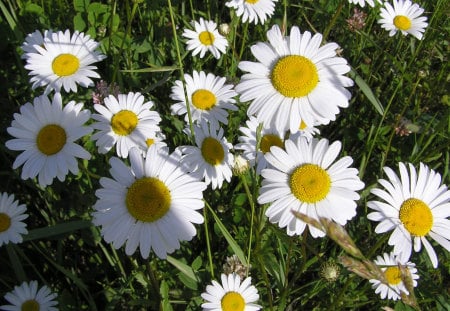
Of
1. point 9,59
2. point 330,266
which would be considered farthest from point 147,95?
point 330,266

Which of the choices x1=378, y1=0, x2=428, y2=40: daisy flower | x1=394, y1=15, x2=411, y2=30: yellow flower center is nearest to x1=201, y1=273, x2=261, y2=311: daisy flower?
x1=378, y1=0, x2=428, y2=40: daisy flower

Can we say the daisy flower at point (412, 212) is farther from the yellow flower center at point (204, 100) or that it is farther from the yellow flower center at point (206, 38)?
the yellow flower center at point (206, 38)

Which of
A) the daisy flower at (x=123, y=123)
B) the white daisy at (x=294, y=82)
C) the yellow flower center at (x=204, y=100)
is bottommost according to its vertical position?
the white daisy at (x=294, y=82)

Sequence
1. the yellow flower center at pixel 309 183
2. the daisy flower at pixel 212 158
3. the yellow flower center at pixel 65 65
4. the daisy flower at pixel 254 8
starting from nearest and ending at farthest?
the yellow flower center at pixel 309 183 < the daisy flower at pixel 212 158 < the yellow flower center at pixel 65 65 < the daisy flower at pixel 254 8

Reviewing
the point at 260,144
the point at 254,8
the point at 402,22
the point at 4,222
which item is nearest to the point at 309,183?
the point at 260,144

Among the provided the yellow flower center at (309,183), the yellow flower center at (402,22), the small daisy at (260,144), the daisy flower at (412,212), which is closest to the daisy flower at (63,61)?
the small daisy at (260,144)

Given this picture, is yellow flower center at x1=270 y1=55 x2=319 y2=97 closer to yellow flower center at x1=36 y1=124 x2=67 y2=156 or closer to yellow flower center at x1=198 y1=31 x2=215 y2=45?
yellow flower center at x1=36 y1=124 x2=67 y2=156

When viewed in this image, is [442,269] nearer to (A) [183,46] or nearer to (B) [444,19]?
(B) [444,19]
